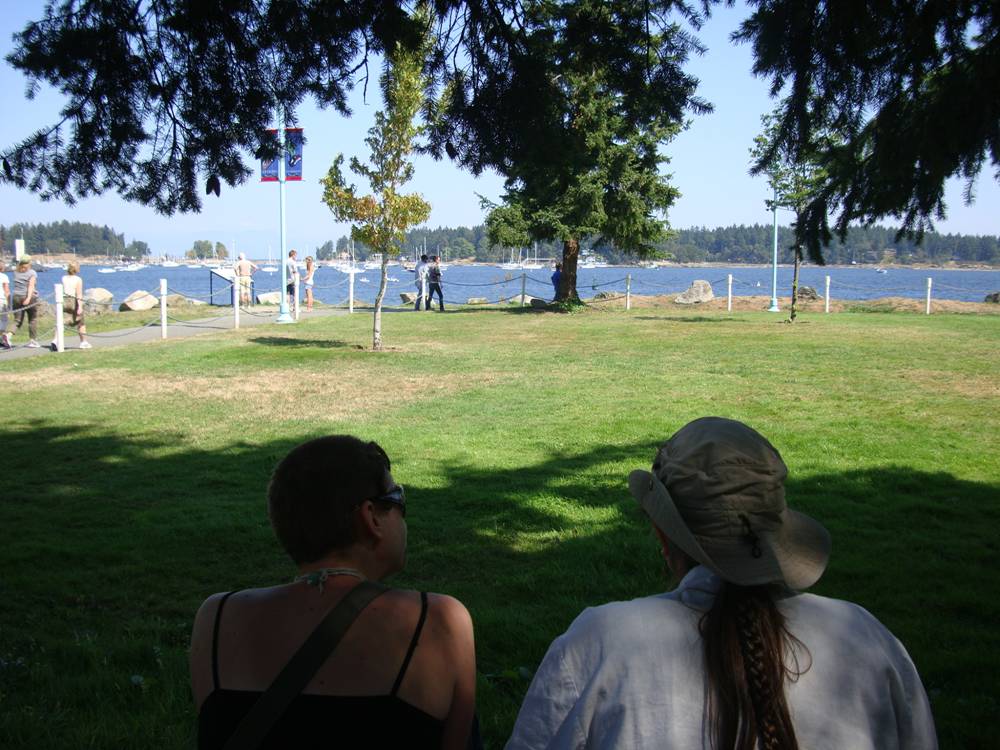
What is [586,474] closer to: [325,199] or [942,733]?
[942,733]

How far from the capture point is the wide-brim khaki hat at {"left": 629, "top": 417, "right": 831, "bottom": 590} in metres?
1.68

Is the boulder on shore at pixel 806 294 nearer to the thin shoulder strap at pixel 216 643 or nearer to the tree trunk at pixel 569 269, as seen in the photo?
the tree trunk at pixel 569 269

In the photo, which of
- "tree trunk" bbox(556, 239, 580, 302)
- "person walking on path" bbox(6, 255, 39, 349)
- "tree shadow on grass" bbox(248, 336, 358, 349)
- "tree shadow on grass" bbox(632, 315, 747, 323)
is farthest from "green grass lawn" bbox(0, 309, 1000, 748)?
"tree trunk" bbox(556, 239, 580, 302)

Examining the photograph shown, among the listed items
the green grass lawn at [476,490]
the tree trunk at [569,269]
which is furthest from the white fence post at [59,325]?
the tree trunk at [569,269]

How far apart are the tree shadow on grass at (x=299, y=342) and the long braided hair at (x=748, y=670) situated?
16277mm

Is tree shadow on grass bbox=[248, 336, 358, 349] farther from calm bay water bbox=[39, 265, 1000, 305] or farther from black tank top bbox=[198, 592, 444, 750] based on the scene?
black tank top bbox=[198, 592, 444, 750]

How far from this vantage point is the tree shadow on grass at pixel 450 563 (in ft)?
12.7

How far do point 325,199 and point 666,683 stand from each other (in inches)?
623

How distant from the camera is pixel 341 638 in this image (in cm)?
189

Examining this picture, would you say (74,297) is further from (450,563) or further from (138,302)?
(450,563)

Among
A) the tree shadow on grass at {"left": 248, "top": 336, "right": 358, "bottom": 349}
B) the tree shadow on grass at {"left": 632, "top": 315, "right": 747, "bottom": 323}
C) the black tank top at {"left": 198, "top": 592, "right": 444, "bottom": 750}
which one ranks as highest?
the black tank top at {"left": 198, "top": 592, "right": 444, "bottom": 750}

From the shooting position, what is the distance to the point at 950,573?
534 centimetres

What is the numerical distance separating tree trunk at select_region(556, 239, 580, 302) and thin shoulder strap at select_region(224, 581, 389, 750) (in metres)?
29.3

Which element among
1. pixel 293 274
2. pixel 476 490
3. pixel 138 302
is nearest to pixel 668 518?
pixel 476 490
